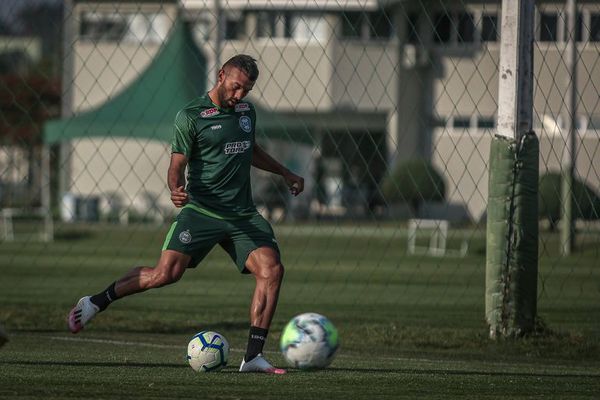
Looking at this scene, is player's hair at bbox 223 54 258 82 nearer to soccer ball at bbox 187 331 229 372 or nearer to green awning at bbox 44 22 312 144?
soccer ball at bbox 187 331 229 372

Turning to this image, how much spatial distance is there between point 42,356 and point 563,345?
16.9 feet

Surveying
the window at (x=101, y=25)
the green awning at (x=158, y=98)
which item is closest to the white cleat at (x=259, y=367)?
the green awning at (x=158, y=98)

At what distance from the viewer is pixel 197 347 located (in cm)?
845

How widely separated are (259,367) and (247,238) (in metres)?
0.96

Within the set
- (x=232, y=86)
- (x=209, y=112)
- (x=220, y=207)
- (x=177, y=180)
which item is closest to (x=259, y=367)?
(x=220, y=207)

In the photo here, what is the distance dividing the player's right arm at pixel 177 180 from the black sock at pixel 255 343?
3.54 feet

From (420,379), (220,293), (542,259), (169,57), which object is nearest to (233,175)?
(420,379)

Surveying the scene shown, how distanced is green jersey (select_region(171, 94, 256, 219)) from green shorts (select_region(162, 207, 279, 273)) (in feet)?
0.20

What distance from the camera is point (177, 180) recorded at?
8.66 metres

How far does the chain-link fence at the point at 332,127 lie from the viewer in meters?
24.7

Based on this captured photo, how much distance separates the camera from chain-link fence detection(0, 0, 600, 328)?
80.9ft

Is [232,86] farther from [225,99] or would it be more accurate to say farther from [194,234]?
[194,234]

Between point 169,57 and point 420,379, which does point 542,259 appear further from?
point 420,379

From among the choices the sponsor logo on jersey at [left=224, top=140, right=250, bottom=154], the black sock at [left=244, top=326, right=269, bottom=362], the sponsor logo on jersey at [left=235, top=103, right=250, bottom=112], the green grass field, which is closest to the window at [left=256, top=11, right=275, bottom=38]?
the green grass field
